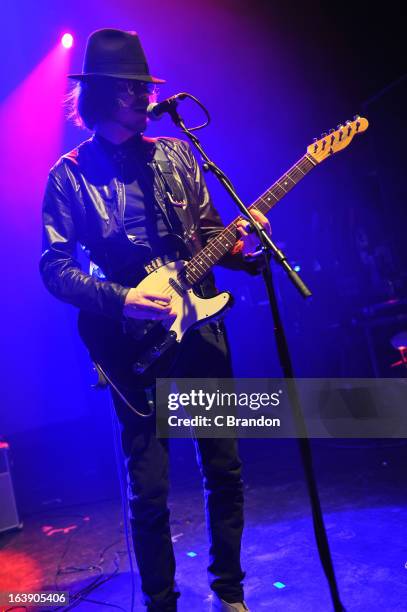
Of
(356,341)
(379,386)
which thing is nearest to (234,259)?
(379,386)

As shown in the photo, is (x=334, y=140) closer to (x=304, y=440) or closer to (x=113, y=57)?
(x=113, y=57)

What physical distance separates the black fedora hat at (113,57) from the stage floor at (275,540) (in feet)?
7.65

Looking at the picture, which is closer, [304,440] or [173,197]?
[304,440]

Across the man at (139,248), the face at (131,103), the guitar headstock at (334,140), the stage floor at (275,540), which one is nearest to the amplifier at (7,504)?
the stage floor at (275,540)

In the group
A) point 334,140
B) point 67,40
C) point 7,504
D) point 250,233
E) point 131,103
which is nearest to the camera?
point 250,233

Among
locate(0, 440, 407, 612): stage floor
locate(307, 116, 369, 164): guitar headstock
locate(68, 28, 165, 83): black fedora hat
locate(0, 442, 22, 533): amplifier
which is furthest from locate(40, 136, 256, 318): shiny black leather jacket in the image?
locate(0, 442, 22, 533): amplifier

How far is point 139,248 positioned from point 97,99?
2.26 ft

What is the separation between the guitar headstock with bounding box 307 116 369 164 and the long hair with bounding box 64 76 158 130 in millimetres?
768

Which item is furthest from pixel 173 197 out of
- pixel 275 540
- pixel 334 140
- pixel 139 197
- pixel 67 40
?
pixel 67 40

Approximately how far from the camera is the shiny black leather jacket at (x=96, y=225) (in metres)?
1.96

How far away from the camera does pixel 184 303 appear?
2027mm

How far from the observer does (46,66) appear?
212 inches

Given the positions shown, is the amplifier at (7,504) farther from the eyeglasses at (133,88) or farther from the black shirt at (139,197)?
the eyeglasses at (133,88)

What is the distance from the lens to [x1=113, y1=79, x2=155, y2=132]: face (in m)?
2.13
